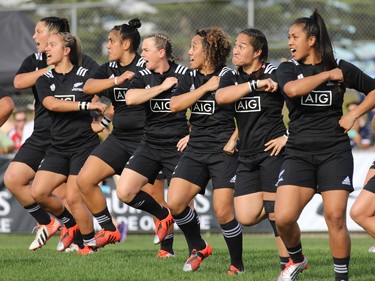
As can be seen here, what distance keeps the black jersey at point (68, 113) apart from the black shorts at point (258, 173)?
9.21 ft

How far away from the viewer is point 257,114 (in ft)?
30.2

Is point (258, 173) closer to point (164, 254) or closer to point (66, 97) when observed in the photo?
point (164, 254)

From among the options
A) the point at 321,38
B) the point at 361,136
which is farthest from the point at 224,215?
the point at 361,136

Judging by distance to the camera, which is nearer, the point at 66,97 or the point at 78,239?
the point at 66,97

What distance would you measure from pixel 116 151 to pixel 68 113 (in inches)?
30.6

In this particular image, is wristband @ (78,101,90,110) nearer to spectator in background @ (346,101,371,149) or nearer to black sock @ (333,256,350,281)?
black sock @ (333,256,350,281)

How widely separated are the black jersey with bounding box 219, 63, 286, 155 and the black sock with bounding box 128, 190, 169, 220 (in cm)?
199

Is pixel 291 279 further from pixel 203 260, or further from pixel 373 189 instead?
pixel 203 260

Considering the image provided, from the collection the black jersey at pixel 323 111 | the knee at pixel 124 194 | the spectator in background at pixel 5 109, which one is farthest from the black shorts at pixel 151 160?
the black jersey at pixel 323 111

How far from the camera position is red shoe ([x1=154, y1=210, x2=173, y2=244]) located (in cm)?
1105

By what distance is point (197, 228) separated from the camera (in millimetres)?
10320

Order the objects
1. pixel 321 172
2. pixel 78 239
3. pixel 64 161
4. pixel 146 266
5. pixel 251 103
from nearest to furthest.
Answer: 1. pixel 321 172
2. pixel 251 103
3. pixel 146 266
4. pixel 64 161
5. pixel 78 239

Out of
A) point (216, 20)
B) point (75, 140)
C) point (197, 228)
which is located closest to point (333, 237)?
point (197, 228)

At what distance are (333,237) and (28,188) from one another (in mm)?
4862
